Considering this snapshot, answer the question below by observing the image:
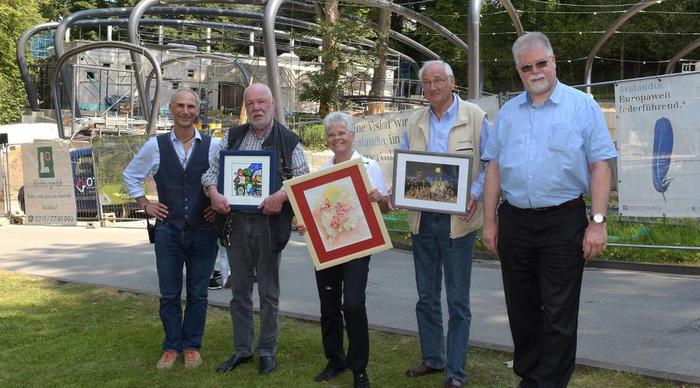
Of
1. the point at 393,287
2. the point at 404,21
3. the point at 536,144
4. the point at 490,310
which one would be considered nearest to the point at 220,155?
the point at 536,144

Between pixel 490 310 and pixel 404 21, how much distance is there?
57049 millimetres

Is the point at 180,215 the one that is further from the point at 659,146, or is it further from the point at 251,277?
the point at 659,146

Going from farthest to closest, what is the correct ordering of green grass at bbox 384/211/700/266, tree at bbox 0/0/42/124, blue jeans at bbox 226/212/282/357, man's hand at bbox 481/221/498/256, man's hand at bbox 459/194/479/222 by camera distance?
tree at bbox 0/0/42/124
green grass at bbox 384/211/700/266
blue jeans at bbox 226/212/282/357
man's hand at bbox 459/194/479/222
man's hand at bbox 481/221/498/256

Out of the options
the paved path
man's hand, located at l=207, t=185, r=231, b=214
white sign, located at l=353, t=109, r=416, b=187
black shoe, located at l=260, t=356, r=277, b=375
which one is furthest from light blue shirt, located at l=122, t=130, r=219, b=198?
white sign, located at l=353, t=109, r=416, b=187

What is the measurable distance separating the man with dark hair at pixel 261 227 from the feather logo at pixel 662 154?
206 inches

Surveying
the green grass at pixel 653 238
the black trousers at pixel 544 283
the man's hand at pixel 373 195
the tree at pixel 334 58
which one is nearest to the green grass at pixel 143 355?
the black trousers at pixel 544 283

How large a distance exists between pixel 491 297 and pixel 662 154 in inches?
113

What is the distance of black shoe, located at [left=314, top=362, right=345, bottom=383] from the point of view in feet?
17.0

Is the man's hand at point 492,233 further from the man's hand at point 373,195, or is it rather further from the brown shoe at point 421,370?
the brown shoe at point 421,370

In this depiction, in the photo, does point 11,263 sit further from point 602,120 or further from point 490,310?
point 602,120

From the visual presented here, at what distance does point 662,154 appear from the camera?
8.74 m

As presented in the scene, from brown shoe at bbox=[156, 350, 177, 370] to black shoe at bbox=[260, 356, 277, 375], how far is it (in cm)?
73

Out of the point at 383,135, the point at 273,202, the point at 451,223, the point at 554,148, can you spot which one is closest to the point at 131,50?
the point at 383,135

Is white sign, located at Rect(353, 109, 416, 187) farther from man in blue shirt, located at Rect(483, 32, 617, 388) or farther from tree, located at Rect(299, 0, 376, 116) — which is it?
tree, located at Rect(299, 0, 376, 116)
